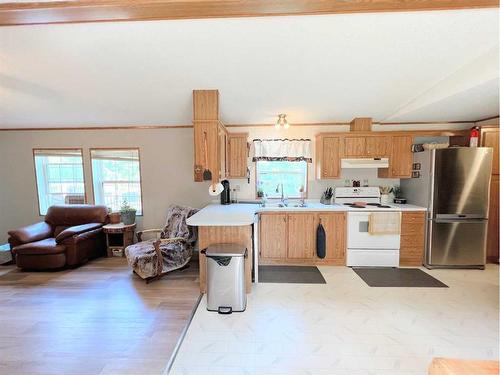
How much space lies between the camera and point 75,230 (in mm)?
3627

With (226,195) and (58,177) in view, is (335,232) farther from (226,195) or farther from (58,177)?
(58,177)

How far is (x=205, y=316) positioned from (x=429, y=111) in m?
4.01

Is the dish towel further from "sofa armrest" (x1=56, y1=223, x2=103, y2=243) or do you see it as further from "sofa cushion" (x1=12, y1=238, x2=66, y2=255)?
"sofa cushion" (x1=12, y1=238, x2=66, y2=255)

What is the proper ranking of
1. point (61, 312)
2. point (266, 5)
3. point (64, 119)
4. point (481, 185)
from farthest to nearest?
point (64, 119)
point (481, 185)
point (61, 312)
point (266, 5)

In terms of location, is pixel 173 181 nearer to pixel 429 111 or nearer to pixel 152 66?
pixel 152 66

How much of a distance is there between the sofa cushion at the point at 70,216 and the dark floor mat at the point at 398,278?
4.41 m

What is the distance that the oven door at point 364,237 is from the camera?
11.8 feet

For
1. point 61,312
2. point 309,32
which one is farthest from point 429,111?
point 61,312

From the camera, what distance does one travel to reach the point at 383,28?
1.93 meters

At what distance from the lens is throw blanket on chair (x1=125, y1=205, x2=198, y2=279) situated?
3145 millimetres

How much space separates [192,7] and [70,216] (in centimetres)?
426

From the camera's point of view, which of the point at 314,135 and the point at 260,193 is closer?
the point at 314,135

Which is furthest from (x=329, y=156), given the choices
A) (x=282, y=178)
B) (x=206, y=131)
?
(x=206, y=131)

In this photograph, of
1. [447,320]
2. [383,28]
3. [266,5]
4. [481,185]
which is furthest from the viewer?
[481,185]
